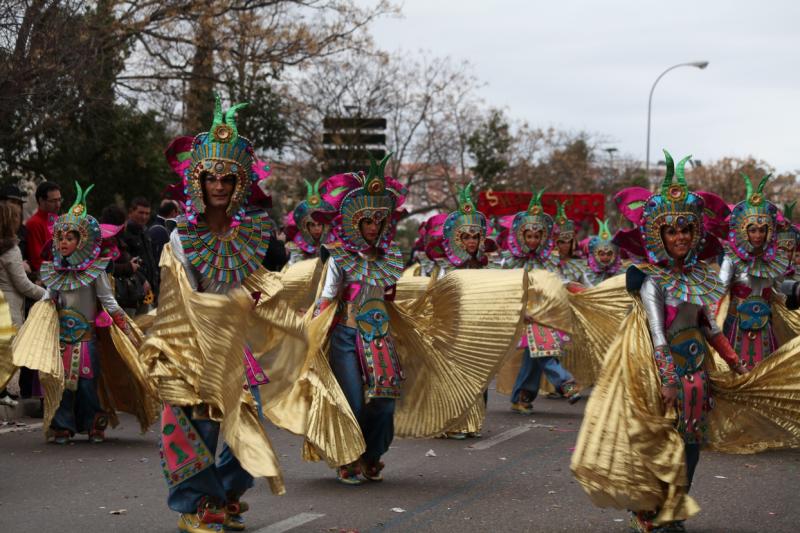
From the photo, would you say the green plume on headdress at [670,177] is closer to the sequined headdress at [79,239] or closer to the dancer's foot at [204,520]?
the dancer's foot at [204,520]

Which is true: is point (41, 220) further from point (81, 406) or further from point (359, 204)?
point (359, 204)

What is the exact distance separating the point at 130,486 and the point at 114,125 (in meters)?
13.3

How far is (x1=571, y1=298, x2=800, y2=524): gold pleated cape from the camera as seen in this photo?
5.91 metres

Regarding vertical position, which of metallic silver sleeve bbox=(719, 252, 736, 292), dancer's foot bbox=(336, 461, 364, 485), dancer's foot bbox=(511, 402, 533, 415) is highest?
metallic silver sleeve bbox=(719, 252, 736, 292)

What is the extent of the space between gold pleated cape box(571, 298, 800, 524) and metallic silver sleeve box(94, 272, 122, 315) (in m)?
4.74

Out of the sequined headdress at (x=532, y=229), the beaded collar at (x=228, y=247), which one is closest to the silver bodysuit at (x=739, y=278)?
the sequined headdress at (x=532, y=229)

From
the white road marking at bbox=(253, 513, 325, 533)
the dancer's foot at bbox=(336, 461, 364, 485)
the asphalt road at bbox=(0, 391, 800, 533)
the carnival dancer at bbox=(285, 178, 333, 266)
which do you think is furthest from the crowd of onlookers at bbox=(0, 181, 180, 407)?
the white road marking at bbox=(253, 513, 325, 533)

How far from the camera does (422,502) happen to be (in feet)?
23.7

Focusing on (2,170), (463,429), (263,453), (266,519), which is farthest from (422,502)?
(2,170)

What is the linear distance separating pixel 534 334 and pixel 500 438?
6.97ft

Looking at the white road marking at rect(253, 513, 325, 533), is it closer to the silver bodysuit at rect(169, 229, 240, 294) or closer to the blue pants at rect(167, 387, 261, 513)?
the blue pants at rect(167, 387, 261, 513)

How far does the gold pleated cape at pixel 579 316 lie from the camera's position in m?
10.1

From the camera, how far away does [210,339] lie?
18.7ft

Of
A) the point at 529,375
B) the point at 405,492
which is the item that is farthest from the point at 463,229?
the point at 405,492
